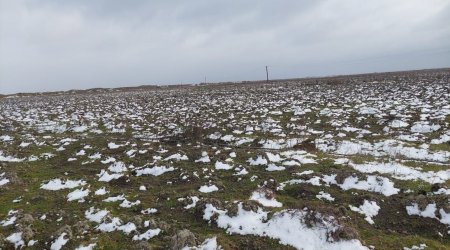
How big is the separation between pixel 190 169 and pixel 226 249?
706 cm

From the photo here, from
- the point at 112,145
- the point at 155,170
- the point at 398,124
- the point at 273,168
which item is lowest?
the point at 273,168

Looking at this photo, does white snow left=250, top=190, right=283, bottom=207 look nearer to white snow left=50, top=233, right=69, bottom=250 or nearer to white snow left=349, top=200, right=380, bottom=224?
white snow left=349, top=200, right=380, bottom=224

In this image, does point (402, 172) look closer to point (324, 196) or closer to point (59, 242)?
point (324, 196)

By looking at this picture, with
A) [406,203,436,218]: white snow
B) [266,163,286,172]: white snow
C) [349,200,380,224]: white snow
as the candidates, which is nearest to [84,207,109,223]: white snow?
[266,163,286,172]: white snow

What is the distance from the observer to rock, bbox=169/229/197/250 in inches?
376

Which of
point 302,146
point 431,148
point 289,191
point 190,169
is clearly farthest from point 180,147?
point 431,148

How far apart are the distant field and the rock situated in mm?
29

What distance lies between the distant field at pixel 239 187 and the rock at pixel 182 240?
29 millimetres

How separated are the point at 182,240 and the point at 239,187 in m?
4.56

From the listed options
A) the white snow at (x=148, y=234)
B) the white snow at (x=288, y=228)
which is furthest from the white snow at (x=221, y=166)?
the white snow at (x=148, y=234)

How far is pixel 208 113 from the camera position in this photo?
3284 cm

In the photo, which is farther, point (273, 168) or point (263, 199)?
point (273, 168)

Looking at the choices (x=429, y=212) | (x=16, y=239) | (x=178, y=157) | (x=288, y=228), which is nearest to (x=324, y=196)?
(x=288, y=228)

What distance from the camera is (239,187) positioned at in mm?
13805
